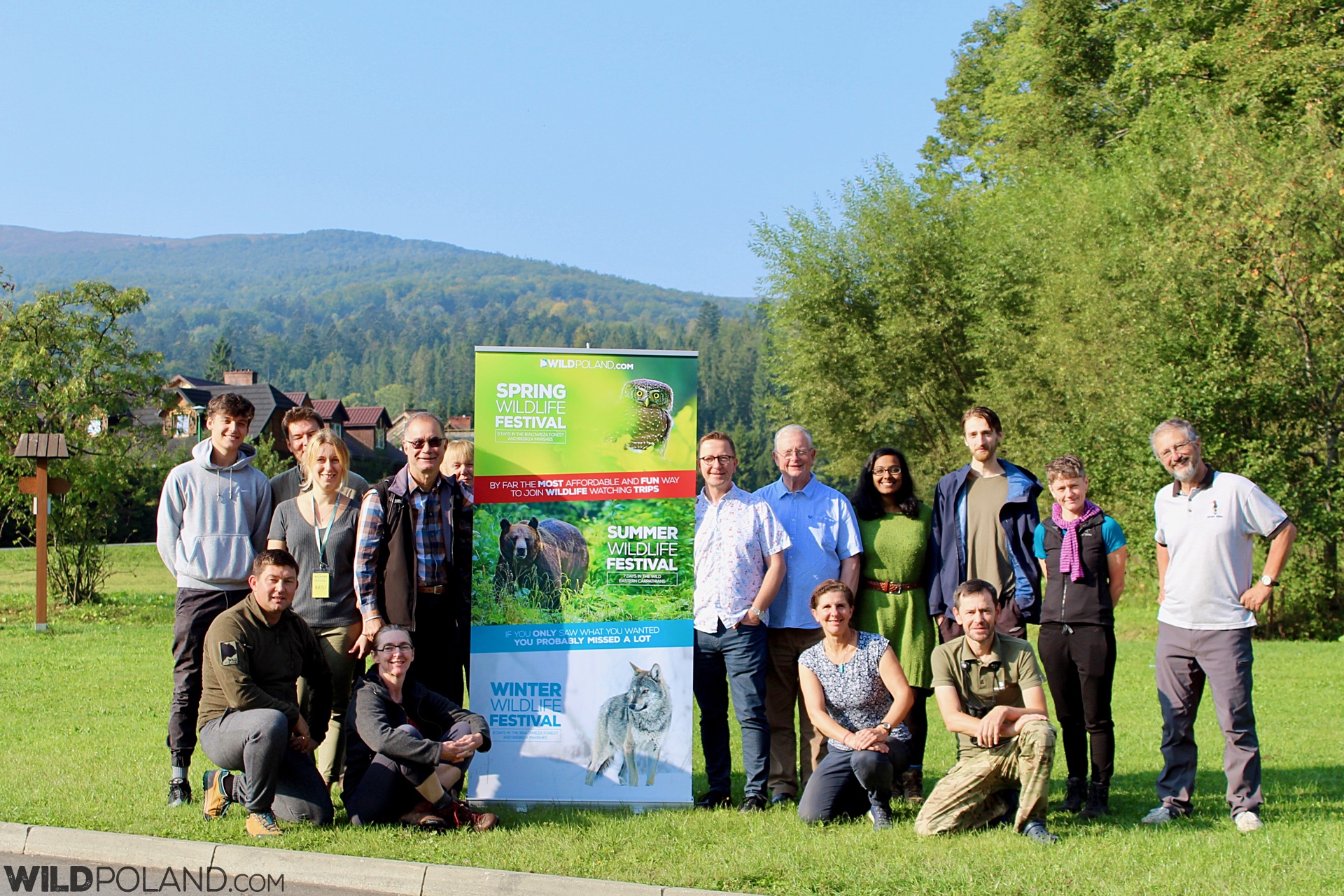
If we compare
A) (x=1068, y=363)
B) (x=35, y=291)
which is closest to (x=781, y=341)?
(x=1068, y=363)

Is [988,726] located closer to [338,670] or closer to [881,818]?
[881,818]

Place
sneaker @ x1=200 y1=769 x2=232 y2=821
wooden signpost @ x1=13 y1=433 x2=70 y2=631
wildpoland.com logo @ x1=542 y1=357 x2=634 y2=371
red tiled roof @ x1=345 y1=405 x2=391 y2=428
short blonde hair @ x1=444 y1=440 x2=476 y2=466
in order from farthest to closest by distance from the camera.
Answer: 1. red tiled roof @ x1=345 y1=405 x2=391 y2=428
2. wooden signpost @ x1=13 y1=433 x2=70 y2=631
3. short blonde hair @ x1=444 y1=440 x2=476 y2=466
4. wildpoland.com logo @ x1=542 y1=357 x2=634 y2=371
5. sneaker @ x1=200 y1=769 x2=232 y2=821

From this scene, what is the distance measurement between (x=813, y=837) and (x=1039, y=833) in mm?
1094

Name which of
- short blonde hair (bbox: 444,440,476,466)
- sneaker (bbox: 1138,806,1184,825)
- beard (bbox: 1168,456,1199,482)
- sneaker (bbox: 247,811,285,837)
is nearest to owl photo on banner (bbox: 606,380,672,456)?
short blonde hair (bbox: 444,440,476,466)

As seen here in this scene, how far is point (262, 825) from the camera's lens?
5.56 m

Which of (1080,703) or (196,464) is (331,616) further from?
(1080,703)

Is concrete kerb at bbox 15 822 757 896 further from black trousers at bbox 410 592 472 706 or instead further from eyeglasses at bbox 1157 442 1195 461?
eyeglasses at bbox 1157 442 1195 461

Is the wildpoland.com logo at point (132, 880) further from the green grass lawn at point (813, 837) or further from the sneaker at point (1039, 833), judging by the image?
the sneaker at point (1039, 833)

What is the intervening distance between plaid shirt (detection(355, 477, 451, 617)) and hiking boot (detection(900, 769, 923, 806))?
2861mm

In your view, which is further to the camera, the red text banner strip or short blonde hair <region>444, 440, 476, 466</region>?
short blonde hair <region>444, 440, 476, 466</region>

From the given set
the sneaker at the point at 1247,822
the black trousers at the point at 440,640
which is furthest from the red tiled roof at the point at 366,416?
the sneaker at the point at 1247,822

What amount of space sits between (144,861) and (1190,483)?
5.67 m

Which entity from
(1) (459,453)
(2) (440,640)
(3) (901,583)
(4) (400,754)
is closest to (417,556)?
(2) (440,640)

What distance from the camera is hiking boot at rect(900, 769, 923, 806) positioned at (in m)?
6.42
